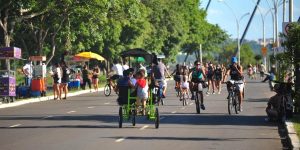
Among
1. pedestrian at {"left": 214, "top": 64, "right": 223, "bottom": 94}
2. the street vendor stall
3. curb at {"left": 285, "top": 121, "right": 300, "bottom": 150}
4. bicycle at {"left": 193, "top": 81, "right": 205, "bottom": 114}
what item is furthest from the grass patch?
pedestrian at {"left": 214, "top": 64, "right": 223, "bottom": 94}

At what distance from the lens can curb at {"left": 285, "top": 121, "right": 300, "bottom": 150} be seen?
15.7 metres

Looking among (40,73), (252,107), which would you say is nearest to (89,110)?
(252,107)

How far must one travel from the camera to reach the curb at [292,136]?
51.6ft

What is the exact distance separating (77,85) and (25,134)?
32880 millimetres

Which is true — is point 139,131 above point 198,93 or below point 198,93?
below

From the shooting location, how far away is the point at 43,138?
18.5 m

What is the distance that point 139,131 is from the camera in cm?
1994

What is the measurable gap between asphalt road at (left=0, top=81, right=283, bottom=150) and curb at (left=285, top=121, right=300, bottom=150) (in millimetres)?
315

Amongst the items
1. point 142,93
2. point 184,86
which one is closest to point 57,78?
point 184,86

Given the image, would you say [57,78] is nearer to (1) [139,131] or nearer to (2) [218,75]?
(2) [218,75]

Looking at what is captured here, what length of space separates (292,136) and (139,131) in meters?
4.16

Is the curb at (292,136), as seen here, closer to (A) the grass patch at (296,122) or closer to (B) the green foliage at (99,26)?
(A) the grass patch at (296,122)

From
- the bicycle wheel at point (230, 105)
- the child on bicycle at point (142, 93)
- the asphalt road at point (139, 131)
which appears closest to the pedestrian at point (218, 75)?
the asphalt road at point (139, 131)

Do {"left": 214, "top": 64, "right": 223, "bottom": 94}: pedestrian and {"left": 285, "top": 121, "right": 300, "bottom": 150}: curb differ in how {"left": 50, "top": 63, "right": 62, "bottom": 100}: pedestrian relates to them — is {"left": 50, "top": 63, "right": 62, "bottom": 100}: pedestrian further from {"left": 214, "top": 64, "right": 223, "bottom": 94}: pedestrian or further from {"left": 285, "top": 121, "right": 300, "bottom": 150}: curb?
{"left": 285, "top": 121, "right": 300, "bottom": 150}: curb
